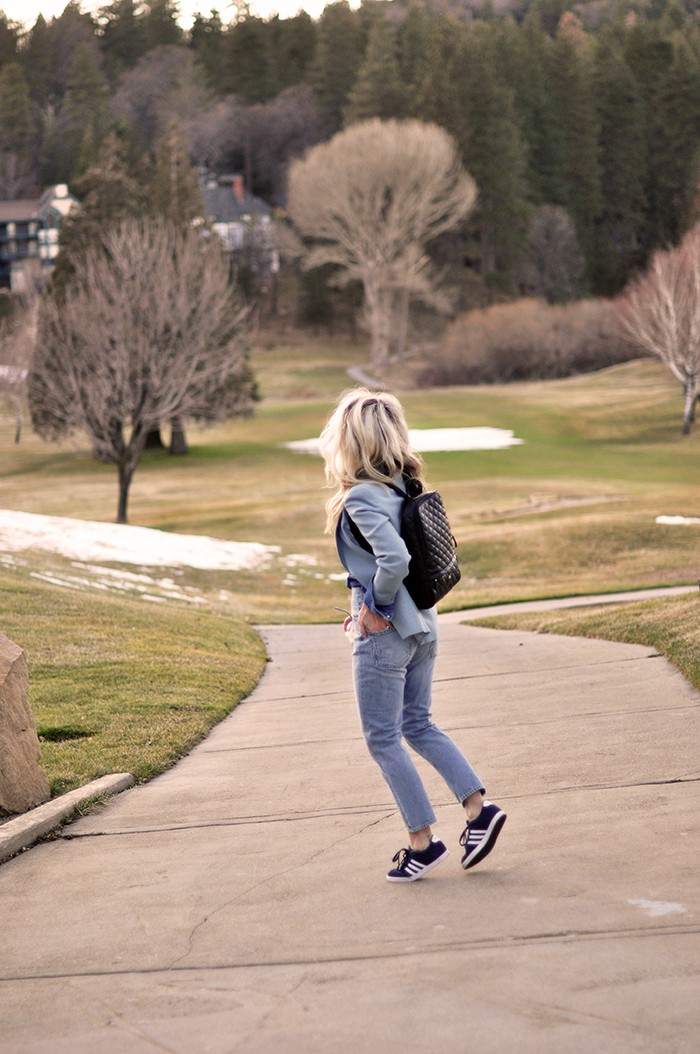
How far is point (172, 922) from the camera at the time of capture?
393cm

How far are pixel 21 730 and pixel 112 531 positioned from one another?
17600 mm

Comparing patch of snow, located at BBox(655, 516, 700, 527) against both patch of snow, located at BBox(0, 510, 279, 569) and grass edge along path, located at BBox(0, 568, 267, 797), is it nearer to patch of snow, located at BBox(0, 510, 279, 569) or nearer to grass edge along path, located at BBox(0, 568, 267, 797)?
patch of snow, located at BBox(0, 510, 279, 569)

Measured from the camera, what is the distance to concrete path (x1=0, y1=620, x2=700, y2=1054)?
3.00 meters

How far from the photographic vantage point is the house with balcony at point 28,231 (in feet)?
307

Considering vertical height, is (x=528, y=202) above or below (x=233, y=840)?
above

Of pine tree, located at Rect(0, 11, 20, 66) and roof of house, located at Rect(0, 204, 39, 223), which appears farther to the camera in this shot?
pine tree, located at Rect(0, 11, 20, 66)

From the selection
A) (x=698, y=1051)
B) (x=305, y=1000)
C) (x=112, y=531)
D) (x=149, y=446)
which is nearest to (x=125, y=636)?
(x=305, y=1000)

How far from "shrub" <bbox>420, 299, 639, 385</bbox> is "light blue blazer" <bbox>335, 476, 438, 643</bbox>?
60512 mm

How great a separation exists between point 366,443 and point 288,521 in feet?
77.7

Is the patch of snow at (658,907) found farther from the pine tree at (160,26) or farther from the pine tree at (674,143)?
the pine tree at (160,26)

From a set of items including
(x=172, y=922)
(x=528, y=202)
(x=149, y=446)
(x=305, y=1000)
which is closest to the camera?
(x=305, y=1000)

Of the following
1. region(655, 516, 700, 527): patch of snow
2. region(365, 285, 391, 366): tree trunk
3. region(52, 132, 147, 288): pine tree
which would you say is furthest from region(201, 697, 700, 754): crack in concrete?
Result: region(365, 285, 391, 366): tree trunk

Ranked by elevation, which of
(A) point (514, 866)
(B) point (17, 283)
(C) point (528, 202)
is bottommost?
(A) point (514, 866)

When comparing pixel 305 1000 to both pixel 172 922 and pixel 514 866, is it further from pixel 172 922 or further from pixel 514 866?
pixel 514 866
